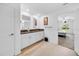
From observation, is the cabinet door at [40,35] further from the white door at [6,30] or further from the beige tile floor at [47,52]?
the white door at [6,30]

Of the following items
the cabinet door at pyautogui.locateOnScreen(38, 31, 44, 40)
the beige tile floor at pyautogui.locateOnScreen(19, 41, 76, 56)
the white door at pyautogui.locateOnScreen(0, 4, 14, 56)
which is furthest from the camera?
the cabinet door at pyautogui.locateOnScreen(38, 31, 44, 40)

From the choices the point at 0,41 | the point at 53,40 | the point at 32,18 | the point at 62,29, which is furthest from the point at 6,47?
the point at 62,29

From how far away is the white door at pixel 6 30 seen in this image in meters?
2.81

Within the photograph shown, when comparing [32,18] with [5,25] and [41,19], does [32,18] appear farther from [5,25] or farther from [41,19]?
[5,25]

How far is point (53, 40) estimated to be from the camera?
654 centimetres

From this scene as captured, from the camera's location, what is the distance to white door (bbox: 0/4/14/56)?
281 cm

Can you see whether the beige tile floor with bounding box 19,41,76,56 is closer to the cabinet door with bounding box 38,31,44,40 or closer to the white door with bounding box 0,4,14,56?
the white door with bounding box 0,4,14,56

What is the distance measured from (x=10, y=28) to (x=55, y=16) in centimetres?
406

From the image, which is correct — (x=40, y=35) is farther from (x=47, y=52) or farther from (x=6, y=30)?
(x=6, y=30)

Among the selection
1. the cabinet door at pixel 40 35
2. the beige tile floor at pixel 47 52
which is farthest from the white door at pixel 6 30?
the cabinet door at pixel 40 35

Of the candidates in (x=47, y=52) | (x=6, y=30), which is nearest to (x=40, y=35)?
(x=47, y=52)

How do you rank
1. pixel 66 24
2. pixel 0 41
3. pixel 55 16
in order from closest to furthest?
pixel 0 41 < pixel 55 16 < pixel 66 24

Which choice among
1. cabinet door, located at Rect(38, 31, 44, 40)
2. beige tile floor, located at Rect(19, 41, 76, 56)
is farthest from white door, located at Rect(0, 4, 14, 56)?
cabinet door, located at Rect(38, 31, 44, 40)

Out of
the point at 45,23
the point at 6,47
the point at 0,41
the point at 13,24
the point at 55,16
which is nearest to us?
the point at 0,41
